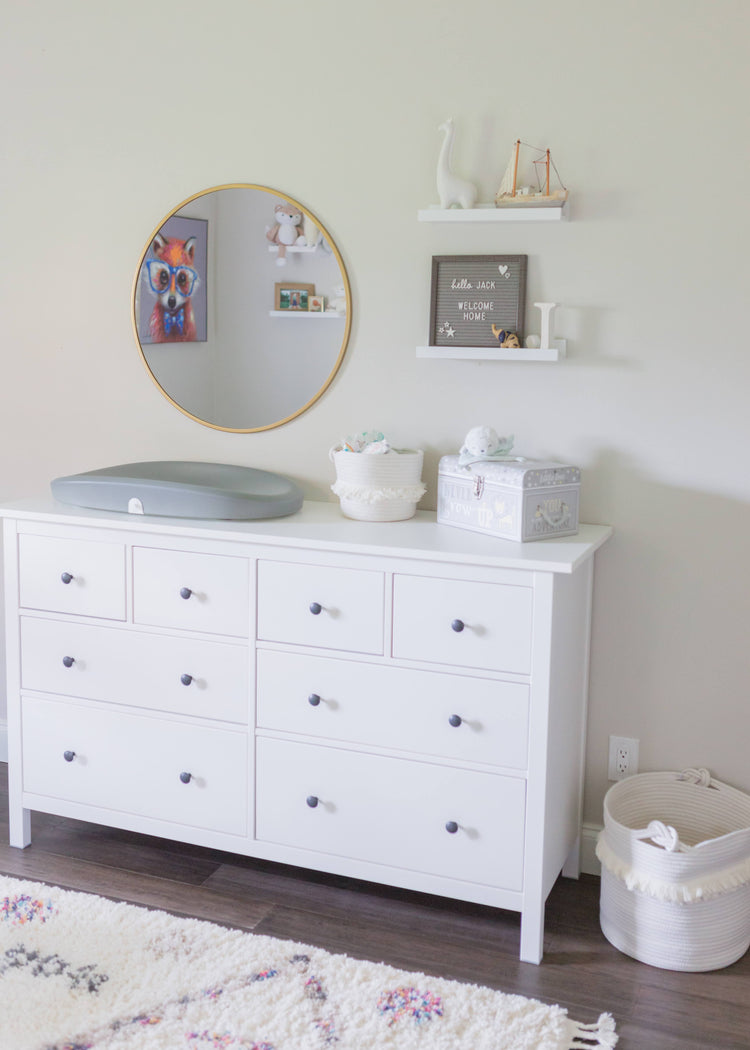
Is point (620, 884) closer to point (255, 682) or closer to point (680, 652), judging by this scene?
point (680, 652)

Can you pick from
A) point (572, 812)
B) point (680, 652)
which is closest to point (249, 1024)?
point (572, 812)

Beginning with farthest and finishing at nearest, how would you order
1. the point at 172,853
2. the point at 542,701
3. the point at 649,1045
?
the point at 172,853, the point at 542,701, the point at 649,1045

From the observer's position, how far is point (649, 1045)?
1.84 meters

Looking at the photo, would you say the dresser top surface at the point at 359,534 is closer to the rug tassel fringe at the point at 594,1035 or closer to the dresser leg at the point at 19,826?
the dresser leg at the point at 19,826

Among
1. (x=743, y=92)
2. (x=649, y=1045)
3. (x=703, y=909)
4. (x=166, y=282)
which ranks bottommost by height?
(x=649, y=1045)

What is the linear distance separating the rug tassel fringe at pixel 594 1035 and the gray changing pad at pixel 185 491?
3.94 ft

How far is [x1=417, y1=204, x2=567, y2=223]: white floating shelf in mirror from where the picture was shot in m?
2.23

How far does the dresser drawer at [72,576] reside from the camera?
2379mm

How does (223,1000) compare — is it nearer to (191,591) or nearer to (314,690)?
(314,690)

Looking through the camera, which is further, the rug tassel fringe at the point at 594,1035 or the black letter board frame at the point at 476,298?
the black letter board frame at the point at 476,298

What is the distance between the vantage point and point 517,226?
2.34 m

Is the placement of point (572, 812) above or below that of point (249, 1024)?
above

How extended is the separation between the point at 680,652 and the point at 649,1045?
2.73ft

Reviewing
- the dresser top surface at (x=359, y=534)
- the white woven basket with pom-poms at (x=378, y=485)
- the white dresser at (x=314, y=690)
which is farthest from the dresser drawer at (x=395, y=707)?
the white woven basket with pom-poms at (x=378, y=485)
